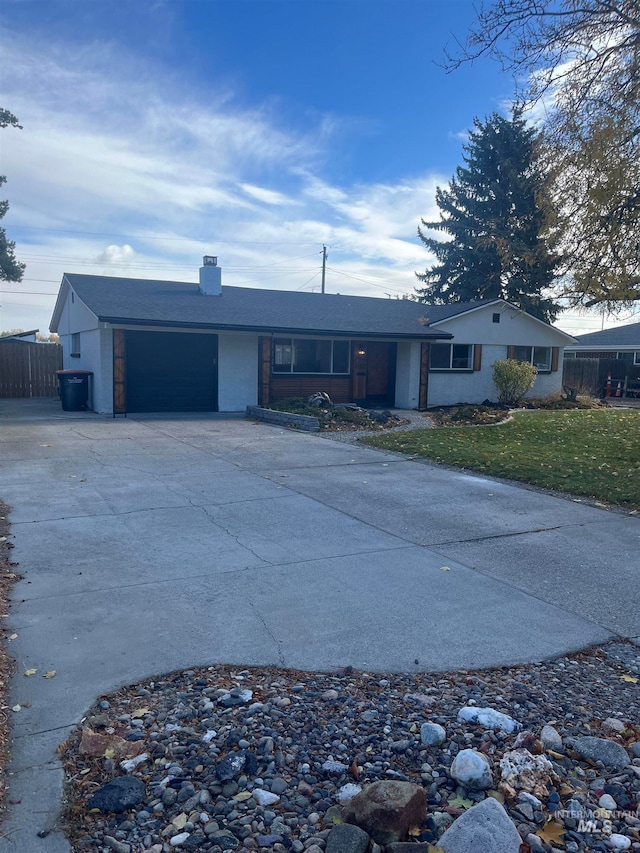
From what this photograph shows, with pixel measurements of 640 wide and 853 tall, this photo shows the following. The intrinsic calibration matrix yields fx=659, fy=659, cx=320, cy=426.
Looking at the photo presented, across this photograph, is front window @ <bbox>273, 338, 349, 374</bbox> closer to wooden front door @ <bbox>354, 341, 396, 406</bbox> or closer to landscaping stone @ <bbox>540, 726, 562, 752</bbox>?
wooden front door @ <bbox>354, 341, 396, 406</bbox>

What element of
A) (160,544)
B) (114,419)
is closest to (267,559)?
(160,544)

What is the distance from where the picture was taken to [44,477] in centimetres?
898

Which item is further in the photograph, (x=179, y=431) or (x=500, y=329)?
(x=500, y=329)


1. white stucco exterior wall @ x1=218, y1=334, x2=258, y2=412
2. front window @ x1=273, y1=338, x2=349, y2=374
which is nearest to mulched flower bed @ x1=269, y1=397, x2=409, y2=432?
white stucco exterior wall @ x1=218, y1=334, x2=258, y2=412

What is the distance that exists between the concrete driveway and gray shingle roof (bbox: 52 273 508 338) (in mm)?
8093

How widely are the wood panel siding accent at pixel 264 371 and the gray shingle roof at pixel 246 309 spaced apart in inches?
27.7

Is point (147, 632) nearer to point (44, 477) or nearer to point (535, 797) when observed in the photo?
point (535, 797)

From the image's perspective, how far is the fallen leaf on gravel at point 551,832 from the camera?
2.45 meters

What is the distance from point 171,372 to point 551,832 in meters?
17.0

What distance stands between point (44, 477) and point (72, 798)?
22.7 feet

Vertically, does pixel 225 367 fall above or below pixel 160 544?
above

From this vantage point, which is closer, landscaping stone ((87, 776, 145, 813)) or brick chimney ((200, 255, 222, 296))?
landscaping stone ((87, 776, 145, 813))

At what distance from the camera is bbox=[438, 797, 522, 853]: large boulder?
2.33m

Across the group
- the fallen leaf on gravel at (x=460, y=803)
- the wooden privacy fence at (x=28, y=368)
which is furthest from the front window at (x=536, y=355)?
the fallen leaf on gravel at (x=460, y=803)
